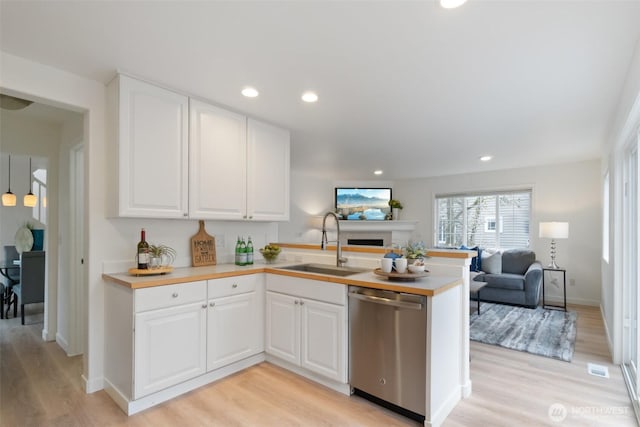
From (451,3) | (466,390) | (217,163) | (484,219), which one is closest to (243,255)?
(217,163)

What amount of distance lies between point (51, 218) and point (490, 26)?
422cm

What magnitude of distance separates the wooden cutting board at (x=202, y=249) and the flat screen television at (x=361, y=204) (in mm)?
4105

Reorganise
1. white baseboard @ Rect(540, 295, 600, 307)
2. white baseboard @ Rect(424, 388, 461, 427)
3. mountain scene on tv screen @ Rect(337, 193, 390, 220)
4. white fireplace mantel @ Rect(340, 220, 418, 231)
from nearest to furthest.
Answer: white baseboard @ Rect(424, 388, 461, 427)
white baseboard @ Rect(540, 295, 600, 307)
white fireplace mantel @ Rect(340, 220, 418, 231)
mountain scene on tv screen @ Rect(337, 193, 390, 220)

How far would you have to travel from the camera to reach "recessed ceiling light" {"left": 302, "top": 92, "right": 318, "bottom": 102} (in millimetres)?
2631

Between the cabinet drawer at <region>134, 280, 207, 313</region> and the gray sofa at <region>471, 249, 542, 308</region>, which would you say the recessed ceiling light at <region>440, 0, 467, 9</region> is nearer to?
the cabinet drawer at <region>134, 280, 207, 313</region>

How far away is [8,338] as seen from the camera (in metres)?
3.50

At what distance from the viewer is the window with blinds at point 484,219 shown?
5.76 metres

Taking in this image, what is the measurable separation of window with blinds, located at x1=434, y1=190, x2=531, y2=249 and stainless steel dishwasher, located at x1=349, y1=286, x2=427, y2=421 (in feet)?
15.7

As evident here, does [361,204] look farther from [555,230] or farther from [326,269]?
[326,269]

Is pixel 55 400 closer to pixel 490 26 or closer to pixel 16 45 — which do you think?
pixel 16 45

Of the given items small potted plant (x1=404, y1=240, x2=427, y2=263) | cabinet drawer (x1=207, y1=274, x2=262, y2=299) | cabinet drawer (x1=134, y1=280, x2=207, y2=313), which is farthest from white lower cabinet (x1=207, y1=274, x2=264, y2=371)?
small potted plant (x1=404, y1=240, x2=427, y2=263)

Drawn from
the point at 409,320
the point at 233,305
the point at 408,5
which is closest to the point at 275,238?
the point at 233,305

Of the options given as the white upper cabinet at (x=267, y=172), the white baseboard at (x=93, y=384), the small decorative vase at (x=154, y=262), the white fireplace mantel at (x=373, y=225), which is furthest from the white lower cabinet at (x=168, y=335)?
the white fireplace mantel at (x=373, y=225)

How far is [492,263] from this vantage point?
5348 millimetres
